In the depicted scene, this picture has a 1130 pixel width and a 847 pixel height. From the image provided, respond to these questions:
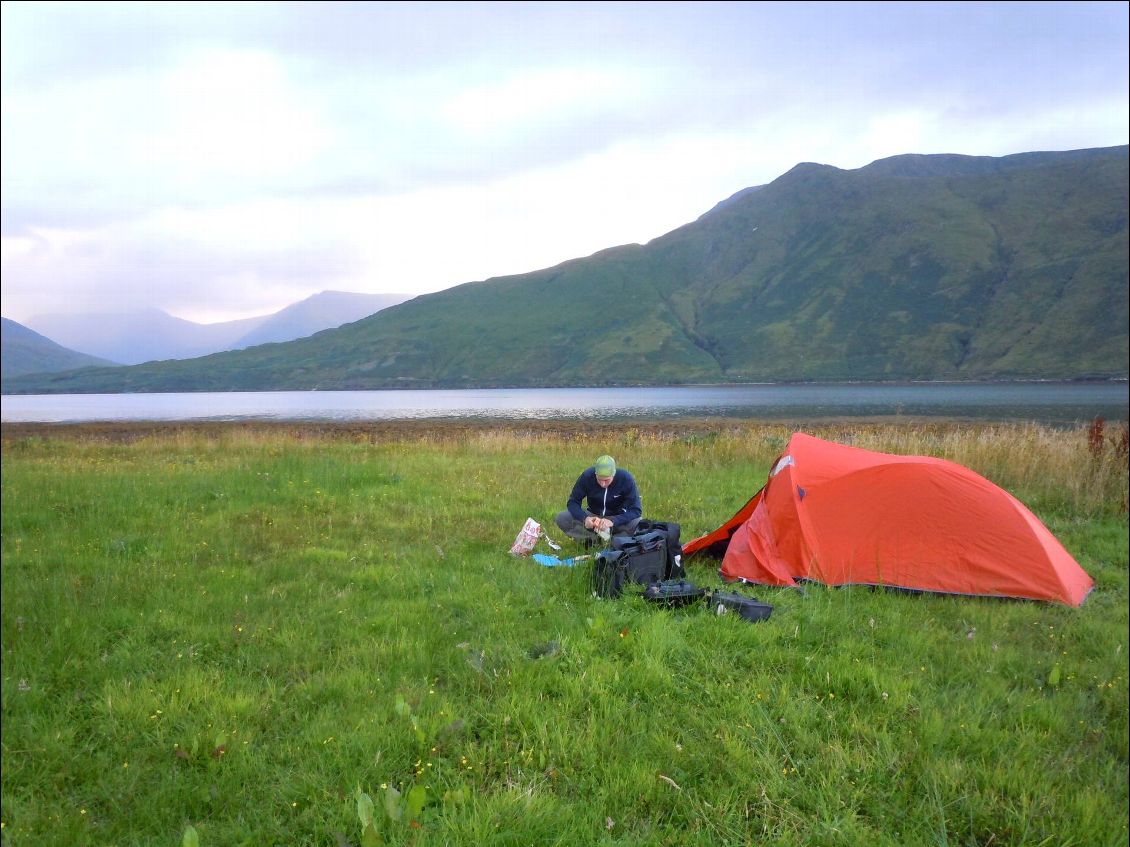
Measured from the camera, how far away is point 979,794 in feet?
12.2

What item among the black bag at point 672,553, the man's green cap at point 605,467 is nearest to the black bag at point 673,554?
the black bag at point 672,553

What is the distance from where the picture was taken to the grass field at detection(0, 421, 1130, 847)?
3.56m

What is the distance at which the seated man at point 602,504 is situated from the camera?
338 inches

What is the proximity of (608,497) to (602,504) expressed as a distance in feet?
0.63

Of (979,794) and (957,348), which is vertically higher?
(957,348)

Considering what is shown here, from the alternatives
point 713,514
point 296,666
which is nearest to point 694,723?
point 296,666

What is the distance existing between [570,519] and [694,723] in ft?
16.2

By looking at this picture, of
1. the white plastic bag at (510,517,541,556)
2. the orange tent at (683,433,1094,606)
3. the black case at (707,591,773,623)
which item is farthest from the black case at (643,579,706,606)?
the white plastic bag at (510,517,541,556)

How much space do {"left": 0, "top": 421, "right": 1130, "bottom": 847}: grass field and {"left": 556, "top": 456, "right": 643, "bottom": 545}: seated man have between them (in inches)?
42.1

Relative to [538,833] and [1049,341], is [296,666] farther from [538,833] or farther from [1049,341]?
[1049,341]

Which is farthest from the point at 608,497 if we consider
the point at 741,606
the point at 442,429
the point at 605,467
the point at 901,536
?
the point at 442,429

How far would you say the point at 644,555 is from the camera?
7109 millimetres

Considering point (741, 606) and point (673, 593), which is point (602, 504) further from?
point (741, 606)

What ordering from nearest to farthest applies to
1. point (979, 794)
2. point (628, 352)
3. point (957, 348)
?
point (979, 794), point (957, 348), point (628, 352)
